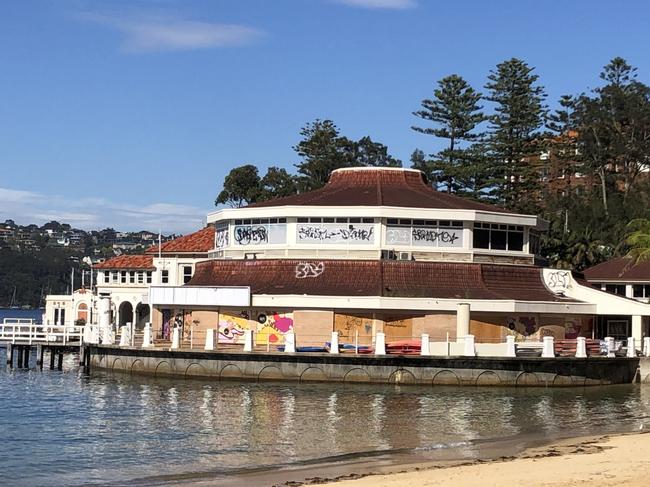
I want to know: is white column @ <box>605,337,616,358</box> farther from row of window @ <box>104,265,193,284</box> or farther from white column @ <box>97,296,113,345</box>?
row of window @ <box>104,265,193,284</box>

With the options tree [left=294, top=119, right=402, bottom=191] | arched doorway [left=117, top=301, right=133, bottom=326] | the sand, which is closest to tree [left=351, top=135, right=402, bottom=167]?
tree [left=294, top=119, right=402, bottom=191]

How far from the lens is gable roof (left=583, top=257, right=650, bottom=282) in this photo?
6900cm

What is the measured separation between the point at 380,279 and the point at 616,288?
18.3 m

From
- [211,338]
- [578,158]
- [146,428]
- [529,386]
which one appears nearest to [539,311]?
[529,386]

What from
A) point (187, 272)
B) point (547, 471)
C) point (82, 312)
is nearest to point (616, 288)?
Result: point (187, 272)

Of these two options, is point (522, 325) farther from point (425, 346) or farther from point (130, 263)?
point (130, 263)

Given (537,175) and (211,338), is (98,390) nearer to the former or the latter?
(211,338)

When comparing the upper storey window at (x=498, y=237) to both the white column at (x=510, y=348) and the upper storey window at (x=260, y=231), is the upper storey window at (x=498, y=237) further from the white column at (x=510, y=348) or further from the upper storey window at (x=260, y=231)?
the white column at (x=510, y=348)

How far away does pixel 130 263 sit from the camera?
3452 inches

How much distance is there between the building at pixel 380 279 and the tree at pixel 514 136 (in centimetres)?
4366

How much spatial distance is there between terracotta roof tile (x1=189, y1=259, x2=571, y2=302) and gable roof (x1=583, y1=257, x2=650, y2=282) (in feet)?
28.7

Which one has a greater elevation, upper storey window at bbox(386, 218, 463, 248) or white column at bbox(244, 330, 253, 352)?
upper storey window at bbox(386, 218, 463, 248)

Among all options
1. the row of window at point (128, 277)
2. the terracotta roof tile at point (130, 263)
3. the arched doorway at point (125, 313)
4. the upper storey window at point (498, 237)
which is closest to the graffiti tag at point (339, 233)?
the upper storey window at point (498, 237)

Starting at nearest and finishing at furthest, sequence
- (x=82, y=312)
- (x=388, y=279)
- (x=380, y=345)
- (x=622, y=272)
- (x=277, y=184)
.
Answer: (x=380, y=345) < (x=388, y=279) < (x=622, y=272) < (x=82, y=312) < (x=277, y=184)
